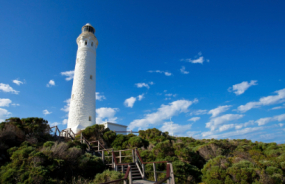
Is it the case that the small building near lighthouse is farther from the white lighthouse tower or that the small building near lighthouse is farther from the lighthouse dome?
the lighthouse dome

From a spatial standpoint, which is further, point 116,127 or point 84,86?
point 84,86

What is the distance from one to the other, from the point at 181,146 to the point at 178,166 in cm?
252

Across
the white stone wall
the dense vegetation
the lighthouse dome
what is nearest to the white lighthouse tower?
the lighthouse dome

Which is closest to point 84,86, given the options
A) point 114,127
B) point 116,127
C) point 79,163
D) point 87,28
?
point 114,127

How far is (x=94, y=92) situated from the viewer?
68.4 feet

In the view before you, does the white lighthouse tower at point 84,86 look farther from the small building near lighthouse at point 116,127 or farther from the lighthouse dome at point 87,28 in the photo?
the small building near lighthouse at point 116,127

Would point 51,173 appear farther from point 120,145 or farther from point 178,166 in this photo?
point 120,145

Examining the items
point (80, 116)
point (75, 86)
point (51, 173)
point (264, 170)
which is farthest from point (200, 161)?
point (75, 86)

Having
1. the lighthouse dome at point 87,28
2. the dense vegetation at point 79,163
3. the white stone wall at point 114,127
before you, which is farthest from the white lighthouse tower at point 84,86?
the dense vegetation at point 79,163

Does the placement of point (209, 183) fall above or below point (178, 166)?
below

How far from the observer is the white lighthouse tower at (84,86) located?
18672 millimetres

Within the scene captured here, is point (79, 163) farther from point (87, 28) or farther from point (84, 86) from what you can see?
point (87, 28)

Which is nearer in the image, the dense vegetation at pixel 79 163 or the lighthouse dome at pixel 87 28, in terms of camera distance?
the dense vegetation at pixel 79 163

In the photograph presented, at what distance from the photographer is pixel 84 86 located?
20078 mm
